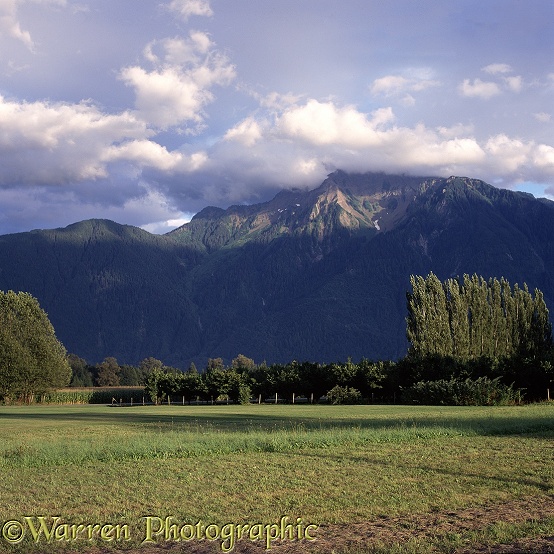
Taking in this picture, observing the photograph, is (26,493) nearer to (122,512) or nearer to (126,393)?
(122,512)

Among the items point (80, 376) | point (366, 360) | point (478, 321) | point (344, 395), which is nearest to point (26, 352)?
point (344, 395)

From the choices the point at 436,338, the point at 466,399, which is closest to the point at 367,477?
the point at 466,399

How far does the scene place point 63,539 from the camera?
11.2m

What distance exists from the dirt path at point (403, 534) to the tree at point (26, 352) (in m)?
84.8

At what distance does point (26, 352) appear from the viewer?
9038 centimetres

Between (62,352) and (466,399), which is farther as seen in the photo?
(62,352)

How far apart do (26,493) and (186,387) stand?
78289 mm

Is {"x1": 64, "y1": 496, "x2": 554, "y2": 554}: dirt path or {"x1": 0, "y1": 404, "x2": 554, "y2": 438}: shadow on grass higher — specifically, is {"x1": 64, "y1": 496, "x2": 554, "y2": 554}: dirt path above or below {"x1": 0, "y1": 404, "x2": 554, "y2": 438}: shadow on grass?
above

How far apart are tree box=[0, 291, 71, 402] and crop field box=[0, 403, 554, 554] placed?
2808 inches

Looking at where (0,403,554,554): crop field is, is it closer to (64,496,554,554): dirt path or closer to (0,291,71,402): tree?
(64,496,554,554): dirt path

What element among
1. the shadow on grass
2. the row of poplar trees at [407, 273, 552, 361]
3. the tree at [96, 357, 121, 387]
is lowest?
the tree at [96, 357, 121, 387]

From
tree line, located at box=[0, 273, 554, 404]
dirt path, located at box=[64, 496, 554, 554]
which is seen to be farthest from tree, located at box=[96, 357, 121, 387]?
dirt path, located at box=[64, 496, 554, 554]

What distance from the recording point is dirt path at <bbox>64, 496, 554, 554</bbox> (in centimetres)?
1021

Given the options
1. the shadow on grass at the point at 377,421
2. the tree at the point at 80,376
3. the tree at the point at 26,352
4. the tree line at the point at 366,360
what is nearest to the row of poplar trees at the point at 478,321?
the tree line at the point at 366,360
